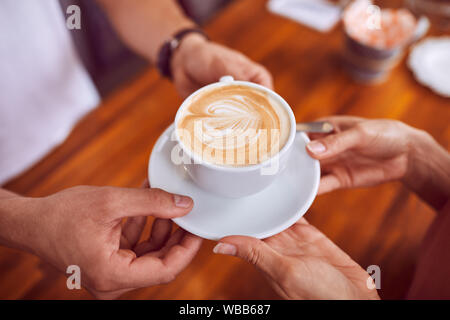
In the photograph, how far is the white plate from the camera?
4.06 feet

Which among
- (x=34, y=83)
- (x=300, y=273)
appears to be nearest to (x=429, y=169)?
(x=300, y=273)

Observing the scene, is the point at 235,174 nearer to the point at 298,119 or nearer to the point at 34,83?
the point at 298,119

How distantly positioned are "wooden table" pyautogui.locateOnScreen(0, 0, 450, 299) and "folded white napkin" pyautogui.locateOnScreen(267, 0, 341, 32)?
0.04 m

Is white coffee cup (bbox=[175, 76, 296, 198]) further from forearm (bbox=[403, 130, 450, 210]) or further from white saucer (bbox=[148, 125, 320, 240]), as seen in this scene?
forearm (bbox=[403, 130, 450, 210])

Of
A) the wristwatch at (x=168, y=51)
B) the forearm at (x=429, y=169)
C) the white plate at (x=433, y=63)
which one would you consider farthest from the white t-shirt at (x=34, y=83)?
the white plate at (x=433, y=63)

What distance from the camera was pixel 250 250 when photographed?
682 millimetres

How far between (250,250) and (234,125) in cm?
31

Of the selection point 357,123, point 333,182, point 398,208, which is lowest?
point 398,208

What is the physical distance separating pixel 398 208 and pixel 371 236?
0.15 m

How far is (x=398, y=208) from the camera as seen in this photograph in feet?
3.32

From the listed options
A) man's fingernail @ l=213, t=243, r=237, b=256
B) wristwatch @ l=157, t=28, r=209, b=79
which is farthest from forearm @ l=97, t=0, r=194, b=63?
man's fingernail @ l=213, t=243, r=237, b=256

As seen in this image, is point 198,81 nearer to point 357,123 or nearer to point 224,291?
point 357,123
